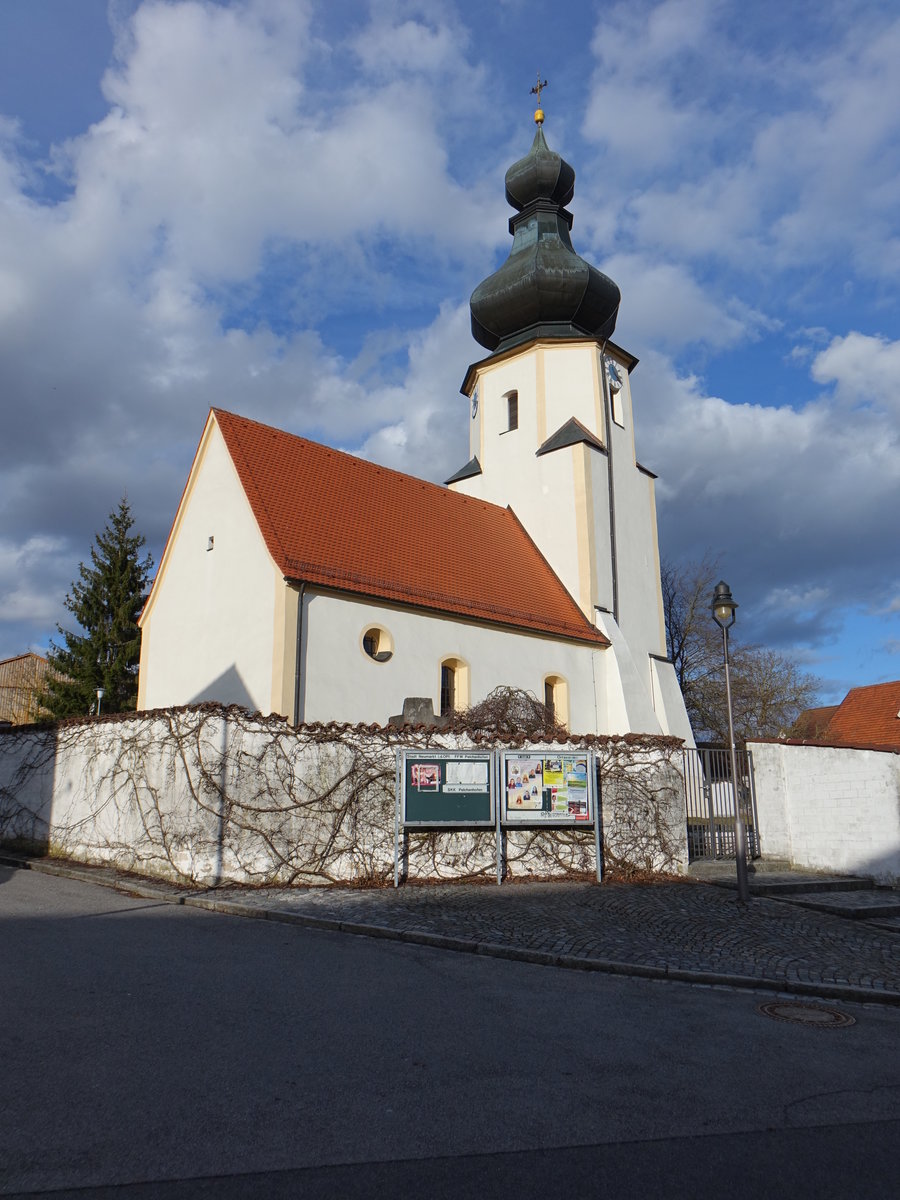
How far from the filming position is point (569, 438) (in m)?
26.3

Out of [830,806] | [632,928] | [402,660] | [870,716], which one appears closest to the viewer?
[632,928]

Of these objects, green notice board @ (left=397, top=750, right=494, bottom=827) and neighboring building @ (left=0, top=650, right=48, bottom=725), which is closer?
green notice board @ (left=397, top=750, right=494, bottom=827)

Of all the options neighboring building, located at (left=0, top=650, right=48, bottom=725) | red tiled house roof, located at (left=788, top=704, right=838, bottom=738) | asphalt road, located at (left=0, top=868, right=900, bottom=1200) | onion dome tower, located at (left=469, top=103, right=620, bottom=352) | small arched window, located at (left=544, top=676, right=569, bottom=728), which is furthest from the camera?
neighboring building, located at (left=0, top=650, right=48, bottom=725)

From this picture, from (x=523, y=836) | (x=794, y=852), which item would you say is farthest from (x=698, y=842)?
(x=523, y=836)

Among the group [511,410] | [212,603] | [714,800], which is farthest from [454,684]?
[511,410]

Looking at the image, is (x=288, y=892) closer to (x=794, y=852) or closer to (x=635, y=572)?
(x=794, y=852)

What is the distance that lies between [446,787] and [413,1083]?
7.21 m

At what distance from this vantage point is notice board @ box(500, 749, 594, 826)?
12273 millimetres

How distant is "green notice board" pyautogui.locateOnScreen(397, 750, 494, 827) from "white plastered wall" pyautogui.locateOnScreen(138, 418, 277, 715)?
5.08m

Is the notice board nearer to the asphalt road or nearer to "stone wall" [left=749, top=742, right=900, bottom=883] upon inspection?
"stone wall" [left=749, top=742, right=900, bottom=883]

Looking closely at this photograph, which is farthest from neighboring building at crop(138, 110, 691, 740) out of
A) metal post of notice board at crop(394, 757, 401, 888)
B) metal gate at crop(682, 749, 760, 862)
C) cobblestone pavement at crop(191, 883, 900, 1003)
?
cobblestone pavement at crop(191, 883, 900, 1003)

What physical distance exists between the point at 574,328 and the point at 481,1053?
25.7 m

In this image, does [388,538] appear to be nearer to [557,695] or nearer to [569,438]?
[557,695]

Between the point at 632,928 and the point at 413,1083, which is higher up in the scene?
the point at 632,928
